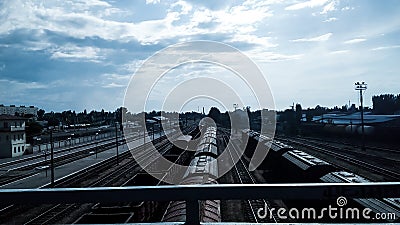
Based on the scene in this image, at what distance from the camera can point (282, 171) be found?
21.0 meters

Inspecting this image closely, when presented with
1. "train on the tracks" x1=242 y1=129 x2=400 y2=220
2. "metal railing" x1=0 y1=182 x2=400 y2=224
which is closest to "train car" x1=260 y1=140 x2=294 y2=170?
"train on the tracks" x1=242 y1=129 x2=400 y2=220

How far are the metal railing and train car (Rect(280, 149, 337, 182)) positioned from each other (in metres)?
11.5

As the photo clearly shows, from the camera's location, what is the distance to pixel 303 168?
14.9 metres

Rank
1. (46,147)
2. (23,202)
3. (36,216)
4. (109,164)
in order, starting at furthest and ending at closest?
(46,147) < (109,164) < (36,216) < (23,202)

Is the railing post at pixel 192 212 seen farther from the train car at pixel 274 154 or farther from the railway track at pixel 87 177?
the train car at pixel 274 154

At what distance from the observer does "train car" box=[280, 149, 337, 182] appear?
45.1ft

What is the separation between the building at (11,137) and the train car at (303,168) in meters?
28.3

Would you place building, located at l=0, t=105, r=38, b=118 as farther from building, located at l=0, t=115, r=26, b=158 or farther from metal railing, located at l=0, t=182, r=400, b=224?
metal railing, located at l=0, t=182, r=400, b=224

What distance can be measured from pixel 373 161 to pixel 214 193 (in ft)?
86.9

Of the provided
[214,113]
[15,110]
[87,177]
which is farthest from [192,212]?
[15,110]

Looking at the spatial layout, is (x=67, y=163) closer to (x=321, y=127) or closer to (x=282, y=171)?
(x=282, y=171)

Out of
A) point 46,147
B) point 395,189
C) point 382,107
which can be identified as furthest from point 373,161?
point 382,107

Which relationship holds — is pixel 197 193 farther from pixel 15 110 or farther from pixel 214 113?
pixel 15 110

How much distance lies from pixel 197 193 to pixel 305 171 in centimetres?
1272
